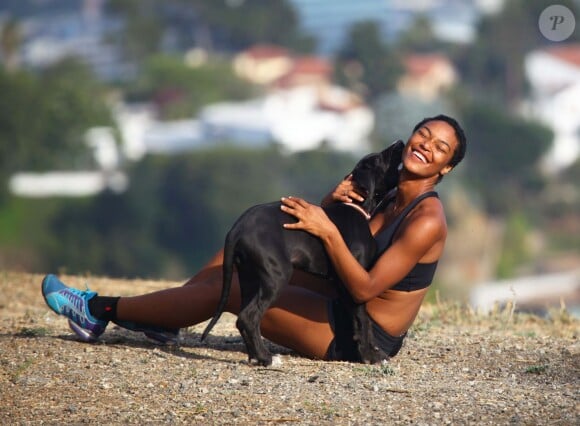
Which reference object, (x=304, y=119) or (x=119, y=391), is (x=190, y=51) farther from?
(x=119, y=391)

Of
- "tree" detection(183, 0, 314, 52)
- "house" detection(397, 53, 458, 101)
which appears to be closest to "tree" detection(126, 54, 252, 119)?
"tree" detection(183, 0, 314, 52)

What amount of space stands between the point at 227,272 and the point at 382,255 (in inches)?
24.9

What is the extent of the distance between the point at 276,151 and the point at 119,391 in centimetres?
7599

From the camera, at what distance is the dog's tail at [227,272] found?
576 cm

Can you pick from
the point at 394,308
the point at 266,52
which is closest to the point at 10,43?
the point at 266,52

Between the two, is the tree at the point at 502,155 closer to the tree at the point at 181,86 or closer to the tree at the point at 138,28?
the tree at the point at 181,86

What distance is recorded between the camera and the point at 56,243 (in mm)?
65688

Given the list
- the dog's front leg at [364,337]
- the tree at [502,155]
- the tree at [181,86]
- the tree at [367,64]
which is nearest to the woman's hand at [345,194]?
the dog's front leg at [364,337]

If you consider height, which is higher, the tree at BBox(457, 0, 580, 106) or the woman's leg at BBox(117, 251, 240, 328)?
the woman's leg at BBox(117, 251, 240, 328)

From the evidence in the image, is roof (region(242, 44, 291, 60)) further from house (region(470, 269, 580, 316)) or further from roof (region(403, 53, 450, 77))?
house (region(470, 269, 580, 316))

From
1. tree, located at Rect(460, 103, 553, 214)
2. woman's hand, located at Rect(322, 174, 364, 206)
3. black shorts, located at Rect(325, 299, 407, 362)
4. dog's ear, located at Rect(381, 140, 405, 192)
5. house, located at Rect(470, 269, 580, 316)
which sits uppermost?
dog's ear, located at Rect(381, 140, 405, 192)

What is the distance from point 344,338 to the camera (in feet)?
20.1

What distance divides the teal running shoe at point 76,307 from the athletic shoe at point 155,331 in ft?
0.39

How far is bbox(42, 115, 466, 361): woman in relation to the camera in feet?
19.0
